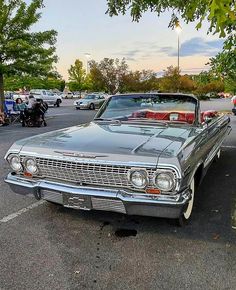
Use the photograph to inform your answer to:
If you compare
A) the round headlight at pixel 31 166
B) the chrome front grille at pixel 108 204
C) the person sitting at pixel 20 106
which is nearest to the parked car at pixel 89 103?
the person sitting at pixel 20 106

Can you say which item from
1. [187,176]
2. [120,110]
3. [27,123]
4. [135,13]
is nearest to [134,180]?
[187,176]

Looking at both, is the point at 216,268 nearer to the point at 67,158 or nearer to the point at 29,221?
the point at 67,158

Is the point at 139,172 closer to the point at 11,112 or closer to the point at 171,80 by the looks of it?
the point at 11,112

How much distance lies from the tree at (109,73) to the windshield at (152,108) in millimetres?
34163

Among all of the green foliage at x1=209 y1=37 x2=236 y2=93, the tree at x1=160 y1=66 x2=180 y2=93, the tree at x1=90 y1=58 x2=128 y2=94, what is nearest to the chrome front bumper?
the green foliage at x1=209 y1=37 x2=236 y2=93

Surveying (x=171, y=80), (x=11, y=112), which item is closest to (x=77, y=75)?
(x=171, y=80)

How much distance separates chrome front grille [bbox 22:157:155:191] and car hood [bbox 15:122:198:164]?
3.2 inches

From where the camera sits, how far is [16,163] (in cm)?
411

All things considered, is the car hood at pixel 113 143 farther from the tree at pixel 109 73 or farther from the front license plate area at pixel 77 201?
the tree at pixel 109 73

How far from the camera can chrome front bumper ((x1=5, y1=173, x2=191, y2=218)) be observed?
136 inches

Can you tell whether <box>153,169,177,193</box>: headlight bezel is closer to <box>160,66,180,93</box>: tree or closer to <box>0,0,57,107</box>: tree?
<box>0,0,57,107</box>: tree

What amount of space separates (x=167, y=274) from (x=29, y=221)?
6.14ft

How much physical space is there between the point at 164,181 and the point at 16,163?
171 cm

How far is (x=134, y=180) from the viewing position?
351 centimetres
